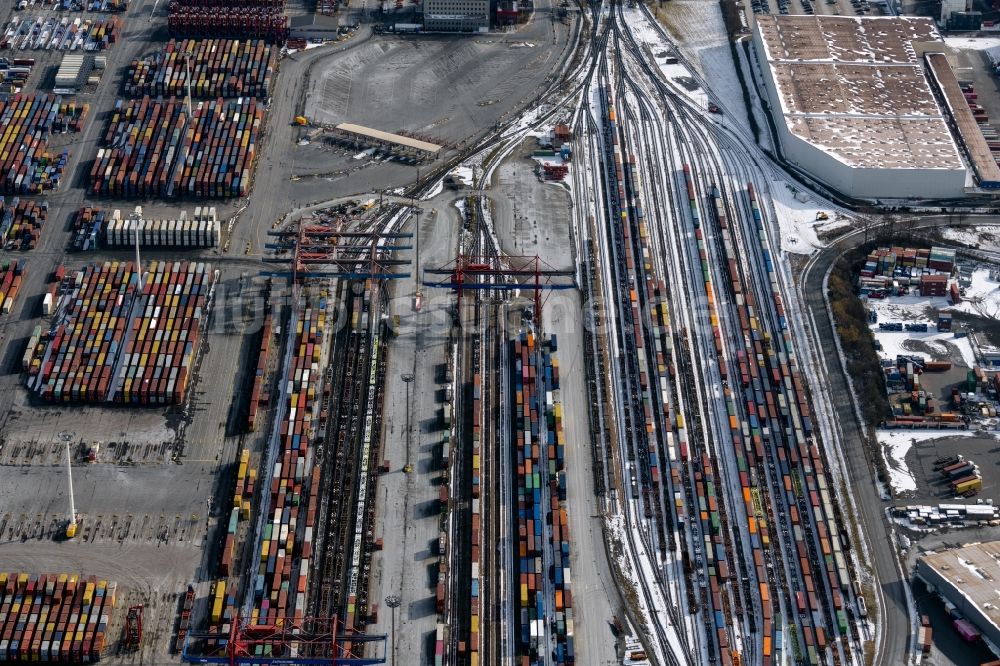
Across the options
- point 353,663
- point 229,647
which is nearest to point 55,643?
point 229,647

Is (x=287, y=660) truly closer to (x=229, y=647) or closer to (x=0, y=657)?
(x=229, y=647)

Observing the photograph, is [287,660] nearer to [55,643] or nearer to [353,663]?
[353,663]

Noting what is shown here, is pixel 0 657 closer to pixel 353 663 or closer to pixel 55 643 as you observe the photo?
pixel 55 643

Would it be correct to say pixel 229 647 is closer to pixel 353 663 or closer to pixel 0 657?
pixel 353 663

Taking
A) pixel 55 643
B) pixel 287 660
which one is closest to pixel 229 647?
pixel 287 660

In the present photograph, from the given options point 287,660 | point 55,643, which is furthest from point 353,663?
point 55,643
